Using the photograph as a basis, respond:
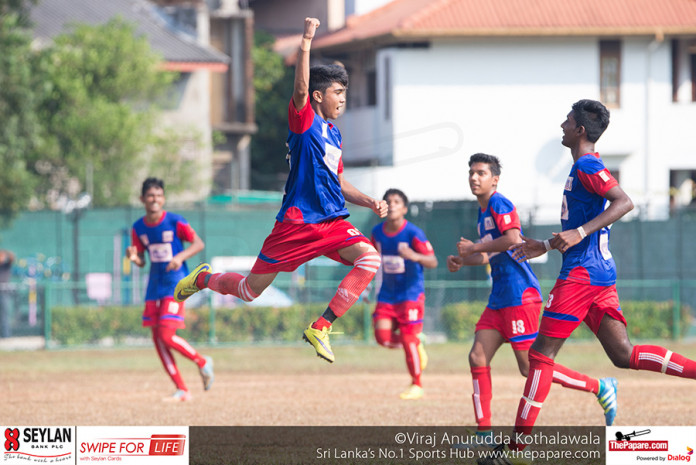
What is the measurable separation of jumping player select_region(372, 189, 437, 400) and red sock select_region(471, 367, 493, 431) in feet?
12.4

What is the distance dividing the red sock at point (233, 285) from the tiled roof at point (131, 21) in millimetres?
25775

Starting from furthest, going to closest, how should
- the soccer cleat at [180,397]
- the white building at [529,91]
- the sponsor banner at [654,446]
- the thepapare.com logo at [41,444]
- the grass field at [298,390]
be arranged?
the white building at [529,91] < the soccer cleat at [180,397] < the grass field at [298,390] < the sponsor banner at [654,446] < the thepapare.com logo at [41,444]

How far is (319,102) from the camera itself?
326 inches

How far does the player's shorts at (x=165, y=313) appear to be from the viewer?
12922mm

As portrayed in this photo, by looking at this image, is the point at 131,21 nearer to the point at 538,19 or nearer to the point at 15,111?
the point at 15,111

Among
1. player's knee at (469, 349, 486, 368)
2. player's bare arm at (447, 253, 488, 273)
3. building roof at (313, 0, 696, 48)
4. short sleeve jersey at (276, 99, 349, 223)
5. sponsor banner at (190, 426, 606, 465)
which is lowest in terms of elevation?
sponsor banner at (190, 426, 606, 465)

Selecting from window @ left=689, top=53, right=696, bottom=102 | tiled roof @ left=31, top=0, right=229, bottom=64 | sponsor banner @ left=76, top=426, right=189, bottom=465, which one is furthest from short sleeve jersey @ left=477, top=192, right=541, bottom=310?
window @ left=689, top=53, right=696, bottom=102

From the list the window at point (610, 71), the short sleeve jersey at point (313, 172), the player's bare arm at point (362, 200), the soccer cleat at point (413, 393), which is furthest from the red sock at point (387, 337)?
the window at point (610, 71)

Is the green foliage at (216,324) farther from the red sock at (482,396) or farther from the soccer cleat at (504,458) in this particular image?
the soccer cleat at (504,458)

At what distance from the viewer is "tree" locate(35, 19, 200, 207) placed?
28.6m

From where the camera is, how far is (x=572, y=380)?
30.9 feet

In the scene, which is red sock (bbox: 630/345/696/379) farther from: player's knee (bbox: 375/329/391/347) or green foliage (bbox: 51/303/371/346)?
green foliage (bbox: 51/303/371/346)

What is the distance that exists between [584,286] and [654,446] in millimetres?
1210

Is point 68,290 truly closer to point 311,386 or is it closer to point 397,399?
point 311,386
